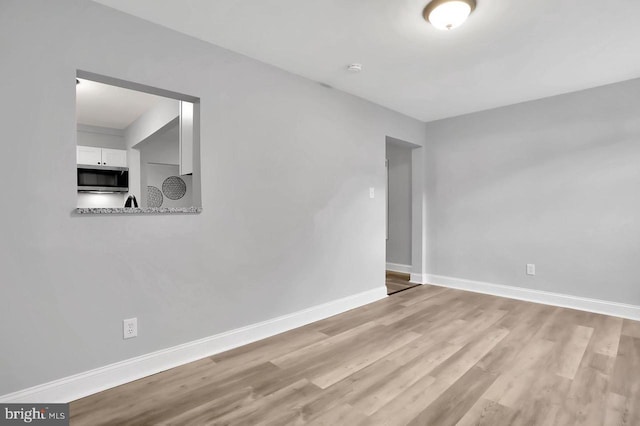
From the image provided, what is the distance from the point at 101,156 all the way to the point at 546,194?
631 centimetres

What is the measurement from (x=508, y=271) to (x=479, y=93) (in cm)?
223

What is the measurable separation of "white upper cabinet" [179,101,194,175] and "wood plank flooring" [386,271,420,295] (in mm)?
2898

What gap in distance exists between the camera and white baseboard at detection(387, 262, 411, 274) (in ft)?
18.0

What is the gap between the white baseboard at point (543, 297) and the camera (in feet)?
10.9

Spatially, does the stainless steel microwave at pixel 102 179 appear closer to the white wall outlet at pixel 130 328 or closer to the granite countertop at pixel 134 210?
the granite countertop at pixel 134 210

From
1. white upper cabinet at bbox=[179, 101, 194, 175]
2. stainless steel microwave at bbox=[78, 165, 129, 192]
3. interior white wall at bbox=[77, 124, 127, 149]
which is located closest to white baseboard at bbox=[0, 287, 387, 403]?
white upper cabinet at bbox=[179, 101, 194, 175]

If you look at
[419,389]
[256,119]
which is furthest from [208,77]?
[419,389]

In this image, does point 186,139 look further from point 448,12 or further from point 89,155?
point 89,155

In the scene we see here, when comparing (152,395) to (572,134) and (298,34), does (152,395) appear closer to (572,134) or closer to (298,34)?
(298,34)

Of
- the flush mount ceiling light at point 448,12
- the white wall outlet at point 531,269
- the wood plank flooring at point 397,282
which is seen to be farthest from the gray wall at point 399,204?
the flush mount ceiling light at point 448,12

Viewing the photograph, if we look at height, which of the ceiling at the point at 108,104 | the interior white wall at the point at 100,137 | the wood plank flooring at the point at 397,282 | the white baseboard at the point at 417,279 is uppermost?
the ceiling at the point at 108,104

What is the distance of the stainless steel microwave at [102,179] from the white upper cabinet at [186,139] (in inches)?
116

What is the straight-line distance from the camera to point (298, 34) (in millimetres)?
2369

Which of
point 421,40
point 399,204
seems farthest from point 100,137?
point 421,40
